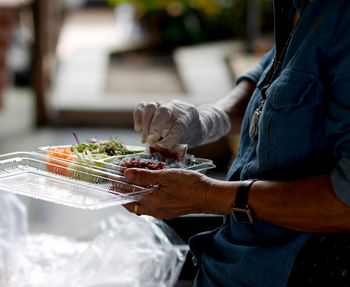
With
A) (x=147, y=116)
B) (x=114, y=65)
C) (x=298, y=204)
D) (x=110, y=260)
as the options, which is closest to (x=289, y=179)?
(x=298, y=204)

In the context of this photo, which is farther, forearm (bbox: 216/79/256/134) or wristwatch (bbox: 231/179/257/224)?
forearm (bbox: 216/79/256/134)

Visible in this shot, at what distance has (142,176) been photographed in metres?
1.12

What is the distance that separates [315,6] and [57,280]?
116 cm

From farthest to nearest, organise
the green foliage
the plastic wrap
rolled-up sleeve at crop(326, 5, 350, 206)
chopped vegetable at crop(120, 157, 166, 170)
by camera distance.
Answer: the green foliage < the plastic wrap < chopped vegetable at crop(120, 157, 166, 170) < rolled-up sleeve at crop(326, 5, 350, 206)

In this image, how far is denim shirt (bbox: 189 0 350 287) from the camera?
93 cm

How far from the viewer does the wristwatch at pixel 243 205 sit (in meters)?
1.04

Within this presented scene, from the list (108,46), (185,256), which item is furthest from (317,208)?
(108,46)

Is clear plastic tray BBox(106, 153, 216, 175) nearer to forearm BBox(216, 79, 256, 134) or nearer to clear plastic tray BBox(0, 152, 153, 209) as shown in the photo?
clear plastic tray BBox(0, 152, 153, 209)

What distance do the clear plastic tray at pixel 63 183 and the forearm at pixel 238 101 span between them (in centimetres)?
50

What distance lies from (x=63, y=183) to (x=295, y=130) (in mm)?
527

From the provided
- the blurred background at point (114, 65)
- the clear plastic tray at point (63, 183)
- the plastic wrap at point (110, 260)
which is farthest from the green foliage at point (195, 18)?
the clear plastic tray at point (63, 183)

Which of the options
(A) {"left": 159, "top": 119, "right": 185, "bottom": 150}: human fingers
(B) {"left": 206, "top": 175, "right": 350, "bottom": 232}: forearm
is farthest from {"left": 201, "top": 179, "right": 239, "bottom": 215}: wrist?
(A) {"left": 159, "top": 119, "right": 185, "bottom": 150}: human fingers

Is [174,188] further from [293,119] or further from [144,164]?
[293,119]

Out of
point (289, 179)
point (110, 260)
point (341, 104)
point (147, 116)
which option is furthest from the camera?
point (110, 260)
